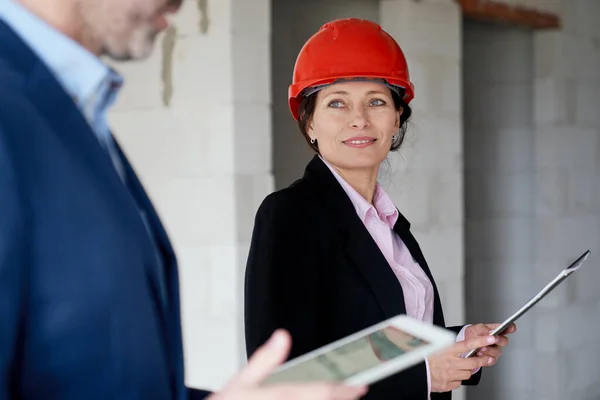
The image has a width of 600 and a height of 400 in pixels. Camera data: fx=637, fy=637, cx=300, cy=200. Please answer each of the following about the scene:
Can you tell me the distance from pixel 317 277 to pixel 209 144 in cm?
67

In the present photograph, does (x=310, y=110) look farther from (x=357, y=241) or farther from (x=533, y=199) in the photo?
(x=533, y=199)

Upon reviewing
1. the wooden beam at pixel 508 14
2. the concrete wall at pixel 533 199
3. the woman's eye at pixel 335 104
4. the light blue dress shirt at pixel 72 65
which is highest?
the wooden beam at pixel 508 14

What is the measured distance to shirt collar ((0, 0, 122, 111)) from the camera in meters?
0.55

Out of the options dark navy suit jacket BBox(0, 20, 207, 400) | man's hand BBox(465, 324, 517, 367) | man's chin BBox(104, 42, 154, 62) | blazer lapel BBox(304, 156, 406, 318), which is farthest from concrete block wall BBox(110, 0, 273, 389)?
dark navy suit jacket BBox(0, 20, 207, 400)

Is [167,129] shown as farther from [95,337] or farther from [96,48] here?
[95,337]

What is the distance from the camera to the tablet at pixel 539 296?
0.99 meters

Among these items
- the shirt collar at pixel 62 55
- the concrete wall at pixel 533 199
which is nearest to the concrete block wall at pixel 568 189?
the concrete wall at pixel 533 199

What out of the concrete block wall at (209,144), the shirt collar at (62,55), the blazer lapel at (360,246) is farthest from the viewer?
the concrete block wall at (209,144)

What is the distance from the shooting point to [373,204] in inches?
51.0

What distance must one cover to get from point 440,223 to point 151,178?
43.8 inches

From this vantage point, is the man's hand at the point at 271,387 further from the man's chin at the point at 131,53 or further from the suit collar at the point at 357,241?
the suit collar at the point at 357,241

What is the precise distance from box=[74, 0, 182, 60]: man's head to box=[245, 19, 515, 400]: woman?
0.49 m

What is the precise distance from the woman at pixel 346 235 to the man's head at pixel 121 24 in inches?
19.3

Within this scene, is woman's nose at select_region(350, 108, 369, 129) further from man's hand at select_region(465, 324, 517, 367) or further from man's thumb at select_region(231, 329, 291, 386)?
man's thumb at select_region(231, 329, 291, 386)
